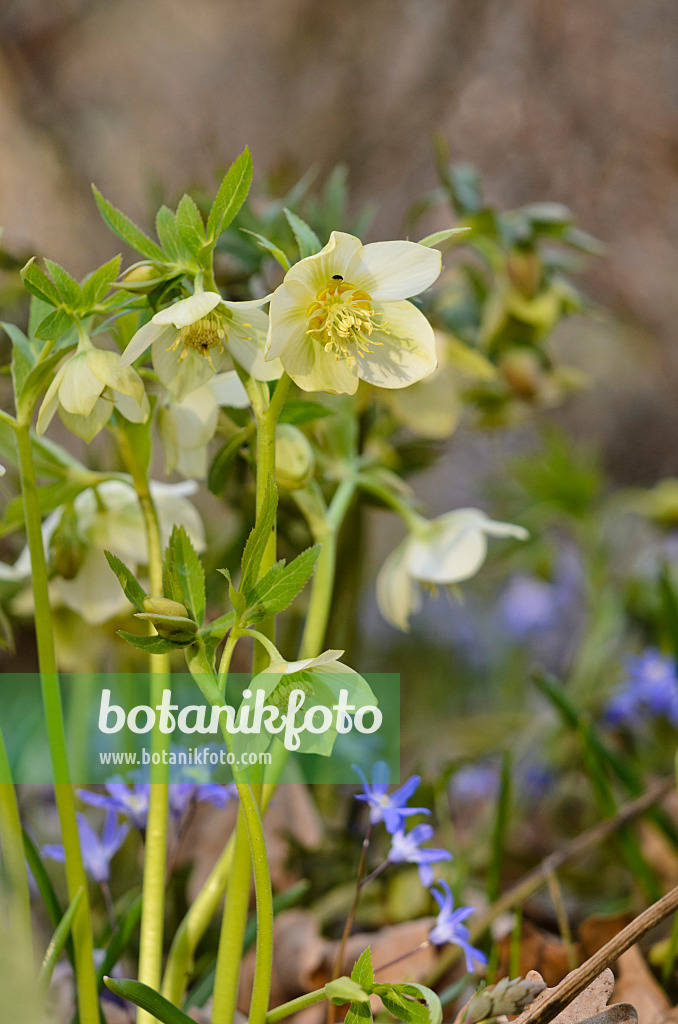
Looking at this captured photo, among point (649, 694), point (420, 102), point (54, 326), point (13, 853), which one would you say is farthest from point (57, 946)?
point (420, 102)

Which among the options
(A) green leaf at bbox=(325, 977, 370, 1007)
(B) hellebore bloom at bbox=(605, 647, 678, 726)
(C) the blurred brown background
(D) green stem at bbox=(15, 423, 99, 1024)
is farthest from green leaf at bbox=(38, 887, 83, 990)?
(C) the blurred brown background

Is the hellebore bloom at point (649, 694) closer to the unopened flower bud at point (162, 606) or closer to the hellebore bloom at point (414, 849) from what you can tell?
the hellebore bloom at point (414, 849)

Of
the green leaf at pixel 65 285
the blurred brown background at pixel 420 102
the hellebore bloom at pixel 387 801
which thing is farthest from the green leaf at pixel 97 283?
the blurred brown background at pixel 420 102

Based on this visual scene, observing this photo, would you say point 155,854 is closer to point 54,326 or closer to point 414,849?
point 414,849

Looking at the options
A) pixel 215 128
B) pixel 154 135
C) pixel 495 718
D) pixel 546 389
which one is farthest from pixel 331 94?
pixel 495 718

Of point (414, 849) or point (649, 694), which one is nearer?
point (414, 849)

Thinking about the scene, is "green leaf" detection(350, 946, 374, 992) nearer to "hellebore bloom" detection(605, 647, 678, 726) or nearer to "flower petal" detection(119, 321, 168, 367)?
"flower petal" detection(119, 321, 168, 367)

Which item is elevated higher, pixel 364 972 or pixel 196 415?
pixel 196 415

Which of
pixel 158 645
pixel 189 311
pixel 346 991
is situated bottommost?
pixel 346 991
